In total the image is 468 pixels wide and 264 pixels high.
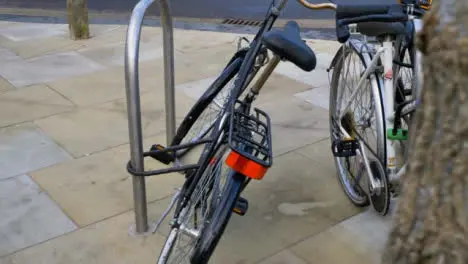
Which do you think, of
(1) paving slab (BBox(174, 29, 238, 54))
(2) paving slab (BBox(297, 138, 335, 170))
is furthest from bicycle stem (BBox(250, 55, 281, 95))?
(1) paving slab (BBox(174, 29, 238, 54))

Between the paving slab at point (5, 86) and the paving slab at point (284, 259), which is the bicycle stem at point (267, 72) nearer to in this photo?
the paving slab at point (284, 259)

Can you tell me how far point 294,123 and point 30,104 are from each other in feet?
7.04

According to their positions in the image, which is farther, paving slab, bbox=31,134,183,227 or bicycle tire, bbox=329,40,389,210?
paving slab, bbox=31,134,183,227

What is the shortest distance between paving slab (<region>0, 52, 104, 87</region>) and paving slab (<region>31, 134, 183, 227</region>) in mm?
1784

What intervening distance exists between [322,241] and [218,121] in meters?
0.94

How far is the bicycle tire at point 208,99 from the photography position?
11.2ft

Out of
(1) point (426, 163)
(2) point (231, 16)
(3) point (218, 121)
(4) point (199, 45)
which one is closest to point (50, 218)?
(3) point (218, 121)

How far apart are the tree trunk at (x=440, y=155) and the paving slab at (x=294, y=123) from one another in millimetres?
3112

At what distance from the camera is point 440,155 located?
1216mm

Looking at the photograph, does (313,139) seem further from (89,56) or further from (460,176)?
(460,176)

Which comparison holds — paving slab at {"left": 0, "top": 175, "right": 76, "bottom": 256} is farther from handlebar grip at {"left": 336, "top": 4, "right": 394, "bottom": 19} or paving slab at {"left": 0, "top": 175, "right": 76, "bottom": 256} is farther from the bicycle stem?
handlebar grip at {"left": 336, "top": 4, "right": 394, "bottom": 19}

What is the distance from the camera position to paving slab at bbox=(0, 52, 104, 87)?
229 inches

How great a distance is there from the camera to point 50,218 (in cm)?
362

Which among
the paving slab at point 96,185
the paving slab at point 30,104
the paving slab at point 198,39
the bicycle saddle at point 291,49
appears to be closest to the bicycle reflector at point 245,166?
the bicycle saddle at point 291,49
